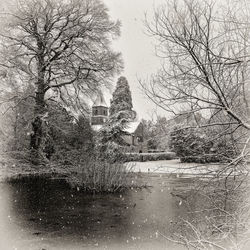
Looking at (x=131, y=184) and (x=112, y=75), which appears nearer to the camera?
(x=131, y=184)

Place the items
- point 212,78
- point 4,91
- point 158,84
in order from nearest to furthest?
1. point 212,78
2. point 158,84
3. point 4,91

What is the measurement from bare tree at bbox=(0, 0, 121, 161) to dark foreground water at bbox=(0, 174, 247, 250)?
5.87 metres

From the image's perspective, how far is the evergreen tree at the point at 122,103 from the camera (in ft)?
86.0

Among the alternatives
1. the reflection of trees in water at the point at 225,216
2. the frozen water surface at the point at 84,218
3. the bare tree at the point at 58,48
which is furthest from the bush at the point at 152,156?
the reflection of trees in water at the point at 225,216

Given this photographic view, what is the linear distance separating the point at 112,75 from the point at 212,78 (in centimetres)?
1456

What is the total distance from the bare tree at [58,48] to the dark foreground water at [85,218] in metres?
5.87

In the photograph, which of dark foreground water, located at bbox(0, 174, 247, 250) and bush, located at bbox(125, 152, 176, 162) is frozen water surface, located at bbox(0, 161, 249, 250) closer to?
dark foreground water, located at bbox(0, 174, 247, 250)

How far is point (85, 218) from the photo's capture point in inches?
315

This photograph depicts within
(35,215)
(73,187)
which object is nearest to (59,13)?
(73,187)

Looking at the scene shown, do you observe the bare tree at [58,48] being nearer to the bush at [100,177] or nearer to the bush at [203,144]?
the bush at [100,177]

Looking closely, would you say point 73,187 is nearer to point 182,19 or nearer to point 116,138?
point 182,19

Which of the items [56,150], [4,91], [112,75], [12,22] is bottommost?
[56,150]

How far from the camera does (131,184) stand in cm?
1381

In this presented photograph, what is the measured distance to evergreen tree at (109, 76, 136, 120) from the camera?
26203mm
